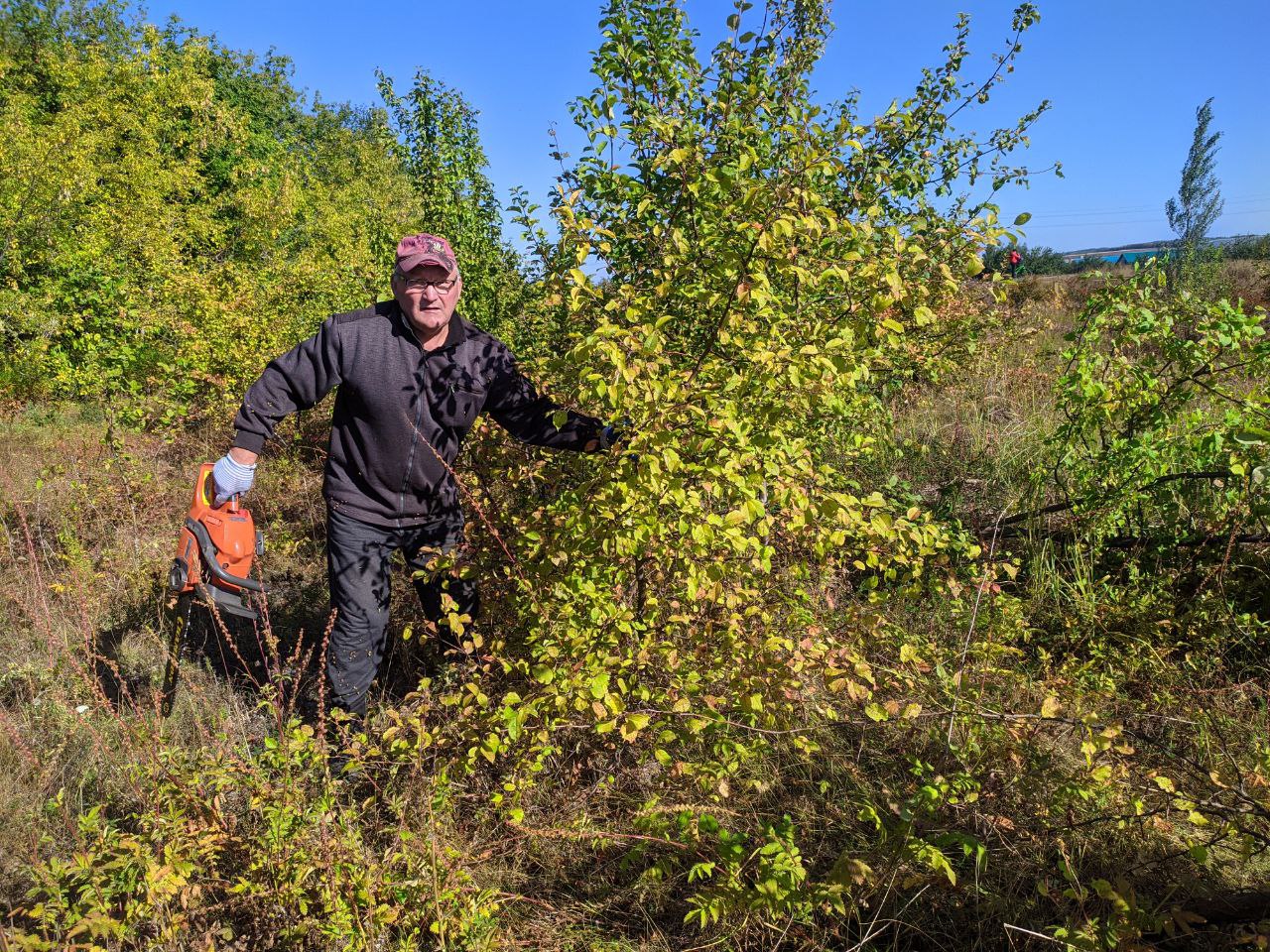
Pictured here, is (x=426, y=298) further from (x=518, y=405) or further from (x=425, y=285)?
(x=518, y=405)

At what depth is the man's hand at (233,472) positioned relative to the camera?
2516mm

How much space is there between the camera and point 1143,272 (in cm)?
360

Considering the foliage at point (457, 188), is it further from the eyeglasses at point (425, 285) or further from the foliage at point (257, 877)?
the foliage at point (257, 877)

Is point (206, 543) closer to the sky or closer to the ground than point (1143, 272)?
closer to the ground

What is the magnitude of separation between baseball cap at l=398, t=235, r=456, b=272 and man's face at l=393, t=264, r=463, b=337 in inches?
0.7

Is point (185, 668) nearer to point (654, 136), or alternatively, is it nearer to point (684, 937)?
point (684, 937)

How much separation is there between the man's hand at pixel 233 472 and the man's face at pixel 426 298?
0.74m

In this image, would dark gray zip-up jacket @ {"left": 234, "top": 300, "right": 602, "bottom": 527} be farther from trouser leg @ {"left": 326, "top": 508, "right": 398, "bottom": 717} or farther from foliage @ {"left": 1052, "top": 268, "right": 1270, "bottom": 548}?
foliage @ {"left": 1052, "top": 268, "right": 1270, "bottom": 548}

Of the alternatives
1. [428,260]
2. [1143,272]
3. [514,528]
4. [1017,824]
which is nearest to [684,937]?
[1017,824]

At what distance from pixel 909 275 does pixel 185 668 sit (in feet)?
11.3

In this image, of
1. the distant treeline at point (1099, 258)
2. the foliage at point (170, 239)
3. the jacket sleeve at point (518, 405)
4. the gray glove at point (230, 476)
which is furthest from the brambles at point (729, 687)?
the distant treeline at point (1099, 258)

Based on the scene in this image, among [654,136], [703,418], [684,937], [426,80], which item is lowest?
[684,937]

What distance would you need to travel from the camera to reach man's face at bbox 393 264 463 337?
2.59m

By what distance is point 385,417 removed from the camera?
8.68 feet
